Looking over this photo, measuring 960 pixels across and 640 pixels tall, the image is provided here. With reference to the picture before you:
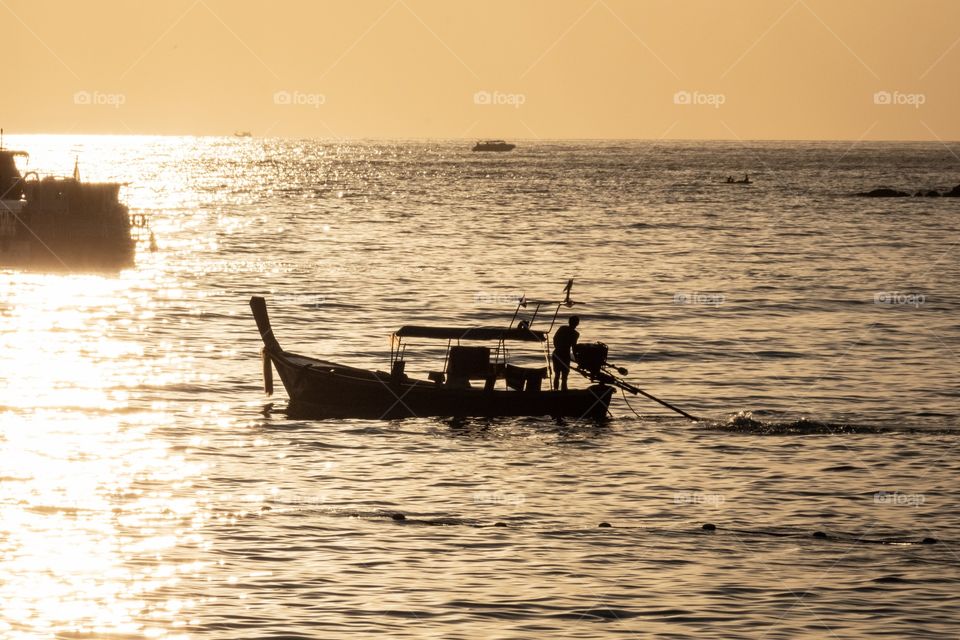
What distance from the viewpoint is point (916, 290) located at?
227 ft

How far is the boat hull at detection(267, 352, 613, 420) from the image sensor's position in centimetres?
3316

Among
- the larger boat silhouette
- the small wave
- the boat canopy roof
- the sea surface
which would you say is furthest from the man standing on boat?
→ the larger boat silhouette

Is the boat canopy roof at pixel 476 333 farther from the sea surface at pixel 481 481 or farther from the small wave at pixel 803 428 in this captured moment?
the small wave at pixel 803 428

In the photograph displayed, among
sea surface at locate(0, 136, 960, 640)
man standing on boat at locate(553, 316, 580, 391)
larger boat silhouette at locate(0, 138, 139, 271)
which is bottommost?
sea surface at locate(0, 136, 960, 640)

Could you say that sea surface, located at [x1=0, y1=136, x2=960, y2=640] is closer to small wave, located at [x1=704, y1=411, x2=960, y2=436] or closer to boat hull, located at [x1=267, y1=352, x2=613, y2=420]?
small wave, located at [x1=704, y1=411, x2=960, y2=436]

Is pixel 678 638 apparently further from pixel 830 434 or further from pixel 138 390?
pixel 138 390

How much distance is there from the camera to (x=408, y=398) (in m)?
33.2

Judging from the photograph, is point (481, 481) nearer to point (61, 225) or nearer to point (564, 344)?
point (564, 344)

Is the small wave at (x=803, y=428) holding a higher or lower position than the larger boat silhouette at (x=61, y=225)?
→ lower

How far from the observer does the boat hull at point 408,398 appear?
1305 inches

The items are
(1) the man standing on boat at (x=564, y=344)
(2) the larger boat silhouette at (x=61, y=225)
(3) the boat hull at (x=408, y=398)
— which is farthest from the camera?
(2) the larger boat silhouette at (x=61, y=225)

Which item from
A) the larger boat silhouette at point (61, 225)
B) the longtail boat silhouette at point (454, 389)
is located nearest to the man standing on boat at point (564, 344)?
the longtail boat silhouette at point (454, 389)

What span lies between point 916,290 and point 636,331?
899 inches

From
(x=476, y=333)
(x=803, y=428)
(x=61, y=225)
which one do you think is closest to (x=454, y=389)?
(x=476, y=333)
